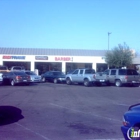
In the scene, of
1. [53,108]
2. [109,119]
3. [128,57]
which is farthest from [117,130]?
[128,57]

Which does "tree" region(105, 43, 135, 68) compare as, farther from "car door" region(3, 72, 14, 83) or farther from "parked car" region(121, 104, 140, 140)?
"parked car" region(121, 104, 140, 140)

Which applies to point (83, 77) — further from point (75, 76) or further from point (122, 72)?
point (122, 72)

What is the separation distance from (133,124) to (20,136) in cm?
375

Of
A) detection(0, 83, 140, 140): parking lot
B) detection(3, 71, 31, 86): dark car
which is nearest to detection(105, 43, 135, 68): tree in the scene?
detection(3, 71, 31, 86): dark car

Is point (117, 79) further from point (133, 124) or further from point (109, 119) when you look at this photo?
point (133, 124)

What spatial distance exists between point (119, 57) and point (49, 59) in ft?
39.1

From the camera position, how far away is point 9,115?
39.8ft

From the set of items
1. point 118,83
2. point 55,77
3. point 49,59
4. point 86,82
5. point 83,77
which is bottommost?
point 118,83

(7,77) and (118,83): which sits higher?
(7,77)

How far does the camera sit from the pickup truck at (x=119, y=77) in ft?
99.2

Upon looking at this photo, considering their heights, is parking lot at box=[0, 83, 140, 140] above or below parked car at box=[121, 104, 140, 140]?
below

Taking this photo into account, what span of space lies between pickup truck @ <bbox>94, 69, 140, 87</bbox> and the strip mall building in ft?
60.7

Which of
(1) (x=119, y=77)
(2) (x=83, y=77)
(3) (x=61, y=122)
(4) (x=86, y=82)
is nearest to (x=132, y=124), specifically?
(3) (x=61, y=122)

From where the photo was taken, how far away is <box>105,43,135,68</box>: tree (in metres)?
47.1
